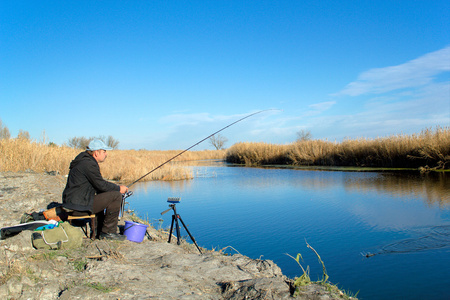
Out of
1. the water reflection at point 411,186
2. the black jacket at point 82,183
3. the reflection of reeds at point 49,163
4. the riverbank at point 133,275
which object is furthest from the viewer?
the reflection of reeds at point 49,163

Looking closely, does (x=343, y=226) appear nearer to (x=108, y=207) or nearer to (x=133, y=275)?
(x=108, y=207)

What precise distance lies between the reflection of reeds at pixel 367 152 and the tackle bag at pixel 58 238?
1455 cm

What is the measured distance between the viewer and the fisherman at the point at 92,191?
4.53 m

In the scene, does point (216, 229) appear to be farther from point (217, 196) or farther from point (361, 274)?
point (217, 196)

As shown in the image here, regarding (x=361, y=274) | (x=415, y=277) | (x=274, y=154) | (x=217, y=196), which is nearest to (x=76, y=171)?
(x=361, y=274)

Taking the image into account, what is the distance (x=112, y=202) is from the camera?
4.77 meters

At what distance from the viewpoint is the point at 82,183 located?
4.57 metres

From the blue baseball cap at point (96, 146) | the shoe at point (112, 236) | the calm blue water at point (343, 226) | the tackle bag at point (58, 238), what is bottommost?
the calm blue water at point (343, 226)

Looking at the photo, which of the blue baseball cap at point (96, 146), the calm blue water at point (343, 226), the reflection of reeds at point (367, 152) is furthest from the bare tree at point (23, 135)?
the reflection of reeds at point (367, 152)

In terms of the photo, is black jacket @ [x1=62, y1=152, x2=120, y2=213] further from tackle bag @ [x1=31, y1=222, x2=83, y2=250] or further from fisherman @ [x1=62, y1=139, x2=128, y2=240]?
tackle bag @ [x1=31, y1=222, x2=83, y2=250]

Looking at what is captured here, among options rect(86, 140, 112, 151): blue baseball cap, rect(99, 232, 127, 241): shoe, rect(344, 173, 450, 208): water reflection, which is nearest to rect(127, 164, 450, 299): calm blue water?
rect(344, 173, 450, 208): water reflection

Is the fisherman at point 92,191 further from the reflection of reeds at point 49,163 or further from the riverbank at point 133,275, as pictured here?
the reflection of reeds at point 49,163

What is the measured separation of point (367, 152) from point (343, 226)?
13.0 m

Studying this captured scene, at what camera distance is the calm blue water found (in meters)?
4.26
